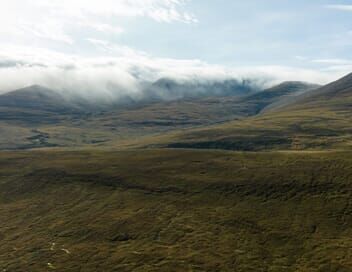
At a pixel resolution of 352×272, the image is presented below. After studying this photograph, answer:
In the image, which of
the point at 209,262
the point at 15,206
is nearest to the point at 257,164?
the point at 209,262

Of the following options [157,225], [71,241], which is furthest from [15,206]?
[157,225]

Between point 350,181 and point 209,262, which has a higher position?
point 350,181

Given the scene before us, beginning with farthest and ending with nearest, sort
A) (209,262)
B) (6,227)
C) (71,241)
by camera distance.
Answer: (6,227)
(71,241)
(209,262)

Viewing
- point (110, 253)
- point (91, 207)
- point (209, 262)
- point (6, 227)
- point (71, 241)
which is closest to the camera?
point (209, 262)

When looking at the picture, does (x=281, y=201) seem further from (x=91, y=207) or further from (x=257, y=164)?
(x=91, y=207)

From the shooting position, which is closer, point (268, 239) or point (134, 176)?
point (268, 239)

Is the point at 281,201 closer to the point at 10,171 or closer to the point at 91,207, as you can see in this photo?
the point at 91,207

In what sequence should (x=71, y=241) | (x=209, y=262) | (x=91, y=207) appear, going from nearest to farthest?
1. (x=209, y=262)
2. (x=71, y=241)
3. (x=91, y=207)

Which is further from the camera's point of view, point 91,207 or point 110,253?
point 91,207

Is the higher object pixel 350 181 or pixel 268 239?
pixel 350 181
